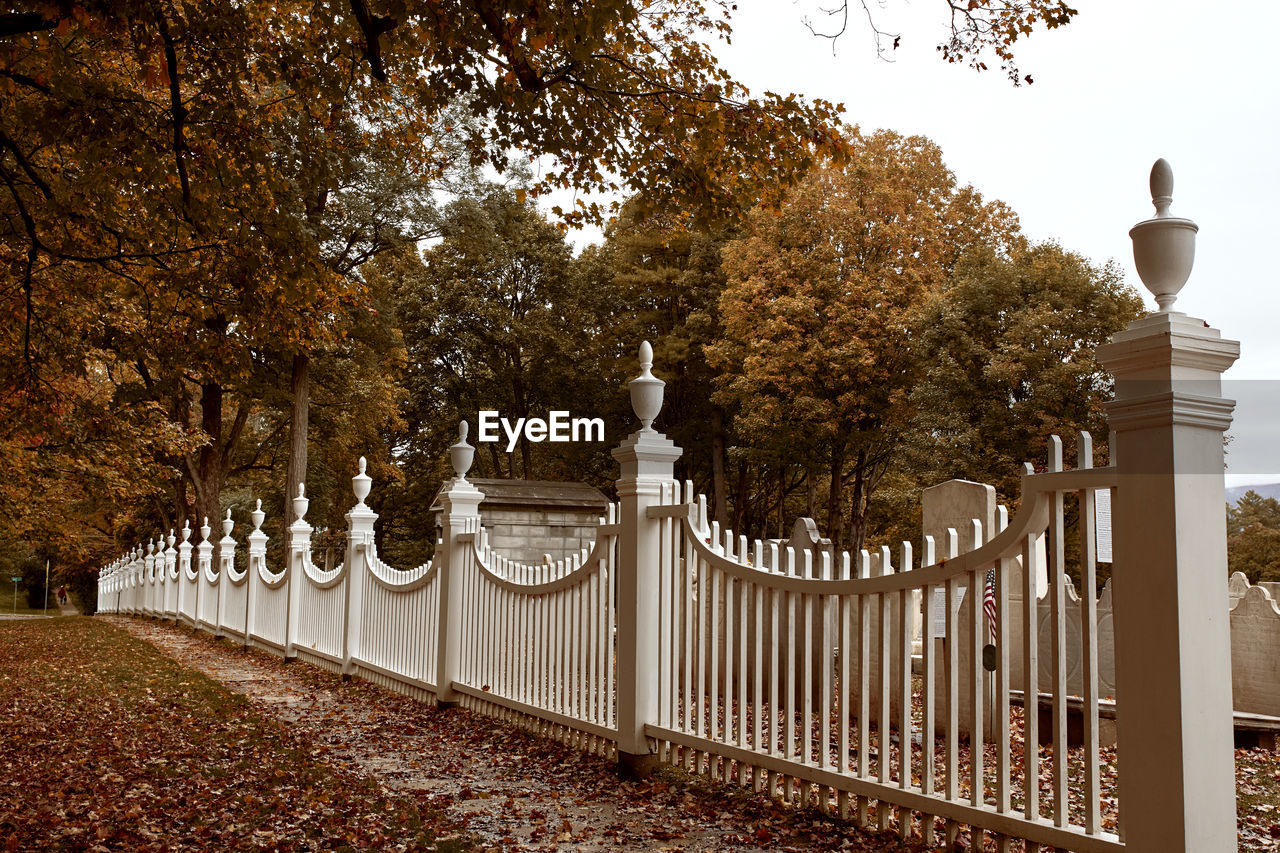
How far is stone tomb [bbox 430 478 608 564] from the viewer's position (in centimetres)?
1716

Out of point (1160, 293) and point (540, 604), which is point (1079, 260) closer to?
point (540, 604)

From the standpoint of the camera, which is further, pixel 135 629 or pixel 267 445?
pixel 267 445

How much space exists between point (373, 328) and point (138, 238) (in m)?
15.1

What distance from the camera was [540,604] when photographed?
7.04 m

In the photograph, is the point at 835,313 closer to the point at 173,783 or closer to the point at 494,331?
the point at 494,331

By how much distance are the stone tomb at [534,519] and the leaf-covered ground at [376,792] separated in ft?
26.5

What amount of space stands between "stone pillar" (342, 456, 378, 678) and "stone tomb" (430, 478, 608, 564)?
6005 mm

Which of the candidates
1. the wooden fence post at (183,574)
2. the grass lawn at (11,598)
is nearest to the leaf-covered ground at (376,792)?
the wooden fence post at (183,574)

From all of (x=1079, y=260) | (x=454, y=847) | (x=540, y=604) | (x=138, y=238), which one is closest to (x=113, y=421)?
(x=138, y=238)

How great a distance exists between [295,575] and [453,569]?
17.7ft

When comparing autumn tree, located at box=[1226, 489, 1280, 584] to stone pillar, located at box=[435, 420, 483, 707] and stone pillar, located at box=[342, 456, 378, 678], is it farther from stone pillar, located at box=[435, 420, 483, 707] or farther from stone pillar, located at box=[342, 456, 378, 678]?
stone pillar, located at box=[435, 420, 483, 707]

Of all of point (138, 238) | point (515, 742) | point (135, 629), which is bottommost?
point (135, 629)

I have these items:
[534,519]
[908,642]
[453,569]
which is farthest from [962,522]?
[534,519]

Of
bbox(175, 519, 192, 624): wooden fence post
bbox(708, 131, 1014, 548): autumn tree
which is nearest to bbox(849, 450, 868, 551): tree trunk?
bbox(708, 131, 1014, 548): autumn tree
